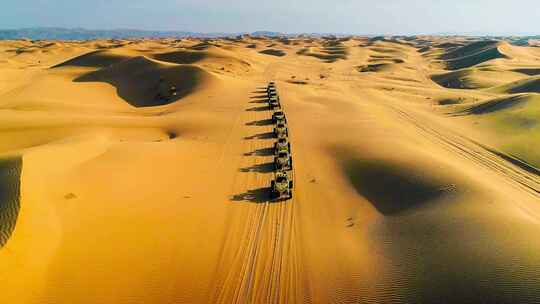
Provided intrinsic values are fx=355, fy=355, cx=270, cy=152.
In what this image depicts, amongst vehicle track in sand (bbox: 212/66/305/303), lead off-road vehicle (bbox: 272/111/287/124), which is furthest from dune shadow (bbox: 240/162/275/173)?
lead off-road vehicle (bbox: 272/111/287/124)

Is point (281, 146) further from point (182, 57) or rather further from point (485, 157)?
point (182, 57)

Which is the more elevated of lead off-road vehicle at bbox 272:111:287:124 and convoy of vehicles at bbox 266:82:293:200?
lead off-road vehicle at bbox 272:111:287:124

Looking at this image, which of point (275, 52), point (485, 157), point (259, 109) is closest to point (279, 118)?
point (259, 109)

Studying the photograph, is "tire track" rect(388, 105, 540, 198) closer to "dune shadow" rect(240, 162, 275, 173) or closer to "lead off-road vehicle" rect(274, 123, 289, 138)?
"lead off-road vehicle" rect(274, 123, 289, 138)

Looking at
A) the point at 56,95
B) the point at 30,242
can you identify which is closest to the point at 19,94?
the point at 56,95

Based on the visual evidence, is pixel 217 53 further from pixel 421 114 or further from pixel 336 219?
pixel 336 219
